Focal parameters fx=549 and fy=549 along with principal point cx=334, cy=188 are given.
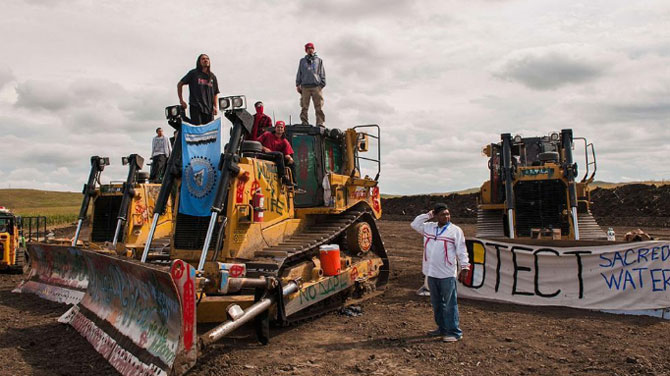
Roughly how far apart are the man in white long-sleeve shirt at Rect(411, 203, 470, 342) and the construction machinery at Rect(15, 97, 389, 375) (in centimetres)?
185

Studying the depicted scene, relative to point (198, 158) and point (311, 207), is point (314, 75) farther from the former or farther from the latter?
point (198, 158)

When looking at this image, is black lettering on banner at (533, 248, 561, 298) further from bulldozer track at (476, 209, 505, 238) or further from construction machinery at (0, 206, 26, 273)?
construction machinery at (0, 206, 26, 273)

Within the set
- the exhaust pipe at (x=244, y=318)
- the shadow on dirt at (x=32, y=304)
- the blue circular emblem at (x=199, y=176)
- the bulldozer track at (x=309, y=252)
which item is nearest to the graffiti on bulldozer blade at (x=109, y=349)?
the exhaust pipe at (x=244, y=318)

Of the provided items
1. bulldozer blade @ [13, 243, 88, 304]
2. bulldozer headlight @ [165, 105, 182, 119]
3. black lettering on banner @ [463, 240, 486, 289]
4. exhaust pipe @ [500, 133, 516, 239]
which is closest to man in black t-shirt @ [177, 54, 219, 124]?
bulldozer headlight @ [165, 105, 182, 119]

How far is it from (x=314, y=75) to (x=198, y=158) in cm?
469

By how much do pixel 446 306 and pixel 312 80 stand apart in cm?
646

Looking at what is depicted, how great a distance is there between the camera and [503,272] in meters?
9.88

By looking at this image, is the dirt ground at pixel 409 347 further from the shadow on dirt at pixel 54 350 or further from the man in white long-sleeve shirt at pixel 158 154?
the man in white long-sleeve shirt at pixel 158 154

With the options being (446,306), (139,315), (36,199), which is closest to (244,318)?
(139,315)

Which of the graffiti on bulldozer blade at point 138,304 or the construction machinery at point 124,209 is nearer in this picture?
the graffiti on bulldozer blade at point 138,304

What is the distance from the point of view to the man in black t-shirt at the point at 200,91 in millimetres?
9047

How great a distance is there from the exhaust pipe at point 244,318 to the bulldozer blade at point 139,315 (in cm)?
29

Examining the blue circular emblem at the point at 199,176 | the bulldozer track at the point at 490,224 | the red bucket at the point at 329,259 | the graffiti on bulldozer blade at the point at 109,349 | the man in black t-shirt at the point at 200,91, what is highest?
the man in black t-shirt at the point at 200,91

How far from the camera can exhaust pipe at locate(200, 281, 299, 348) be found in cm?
587
